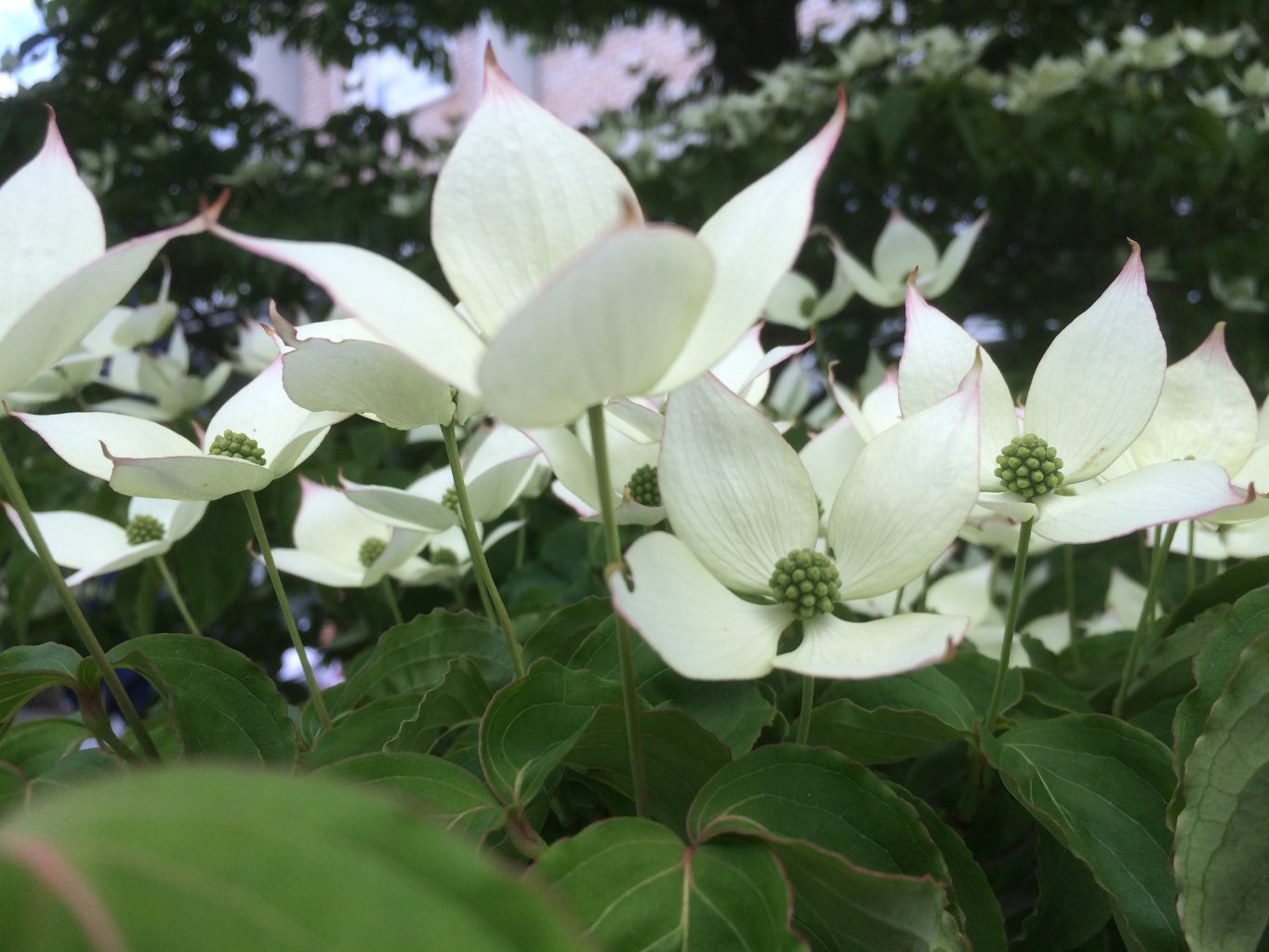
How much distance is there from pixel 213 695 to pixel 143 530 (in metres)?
0.23

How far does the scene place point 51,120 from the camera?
0.31 metres

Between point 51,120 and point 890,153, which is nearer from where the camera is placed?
point 51,120

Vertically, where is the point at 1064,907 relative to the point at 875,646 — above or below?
below

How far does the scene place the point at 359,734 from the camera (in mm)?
333

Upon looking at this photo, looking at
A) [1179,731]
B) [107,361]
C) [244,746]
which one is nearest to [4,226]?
[244,746]

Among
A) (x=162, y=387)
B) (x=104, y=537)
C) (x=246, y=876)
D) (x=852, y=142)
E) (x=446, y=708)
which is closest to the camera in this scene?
(x=246, y=876)

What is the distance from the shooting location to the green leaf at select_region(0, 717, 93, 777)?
37 centimetres

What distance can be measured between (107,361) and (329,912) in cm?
142

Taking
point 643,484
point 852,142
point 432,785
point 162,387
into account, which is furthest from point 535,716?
point 852,142

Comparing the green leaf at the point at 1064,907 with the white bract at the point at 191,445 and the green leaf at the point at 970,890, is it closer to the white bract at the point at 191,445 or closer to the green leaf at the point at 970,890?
the green leaf at the point at 970,890

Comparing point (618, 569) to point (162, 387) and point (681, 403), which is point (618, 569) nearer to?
point (681, 403)

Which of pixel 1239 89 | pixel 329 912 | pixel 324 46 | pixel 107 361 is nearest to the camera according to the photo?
pixel 329 912

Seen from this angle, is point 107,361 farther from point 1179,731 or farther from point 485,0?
point 1179,731

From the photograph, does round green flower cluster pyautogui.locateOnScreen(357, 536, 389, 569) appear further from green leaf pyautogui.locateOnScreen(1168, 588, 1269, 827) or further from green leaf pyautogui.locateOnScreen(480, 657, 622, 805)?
green leaf pyautogui.locateOnScreen(1168, 588, 1269, 827)
